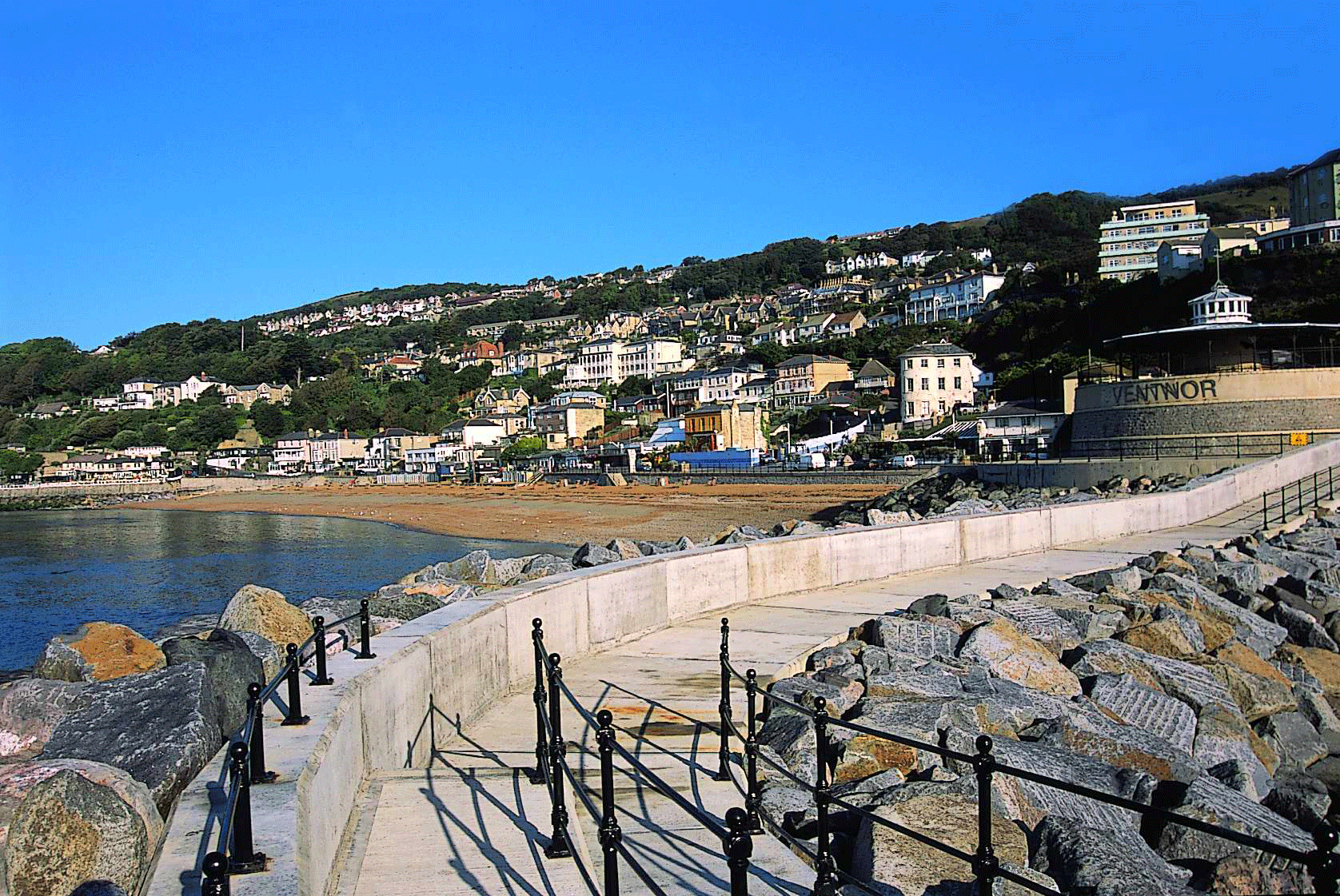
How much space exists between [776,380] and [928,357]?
30.6 metres

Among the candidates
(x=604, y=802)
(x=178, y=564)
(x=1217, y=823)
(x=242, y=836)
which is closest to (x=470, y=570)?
(x=1217, y=823)

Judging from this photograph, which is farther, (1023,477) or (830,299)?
(830,299)

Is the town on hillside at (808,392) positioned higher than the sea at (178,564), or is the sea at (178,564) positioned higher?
the town on hillside at (808,392)

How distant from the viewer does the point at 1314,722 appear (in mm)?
10211

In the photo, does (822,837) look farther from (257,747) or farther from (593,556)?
(593,556)

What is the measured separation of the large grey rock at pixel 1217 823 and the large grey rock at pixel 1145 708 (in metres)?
1.47

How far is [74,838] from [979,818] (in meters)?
3.72

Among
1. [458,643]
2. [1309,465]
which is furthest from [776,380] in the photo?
[458,643]

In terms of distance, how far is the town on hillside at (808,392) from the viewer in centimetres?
4162

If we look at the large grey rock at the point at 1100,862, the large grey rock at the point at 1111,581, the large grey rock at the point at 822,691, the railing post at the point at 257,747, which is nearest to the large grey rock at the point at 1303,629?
the large grey rock at the point at 1111,581

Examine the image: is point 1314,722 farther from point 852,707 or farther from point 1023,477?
point 1023,477

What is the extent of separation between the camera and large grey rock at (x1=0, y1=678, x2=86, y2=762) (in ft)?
22.4

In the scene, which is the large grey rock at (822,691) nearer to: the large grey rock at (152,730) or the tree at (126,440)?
the large grey rock at (152,730)

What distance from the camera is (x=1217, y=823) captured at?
6.20 metres
